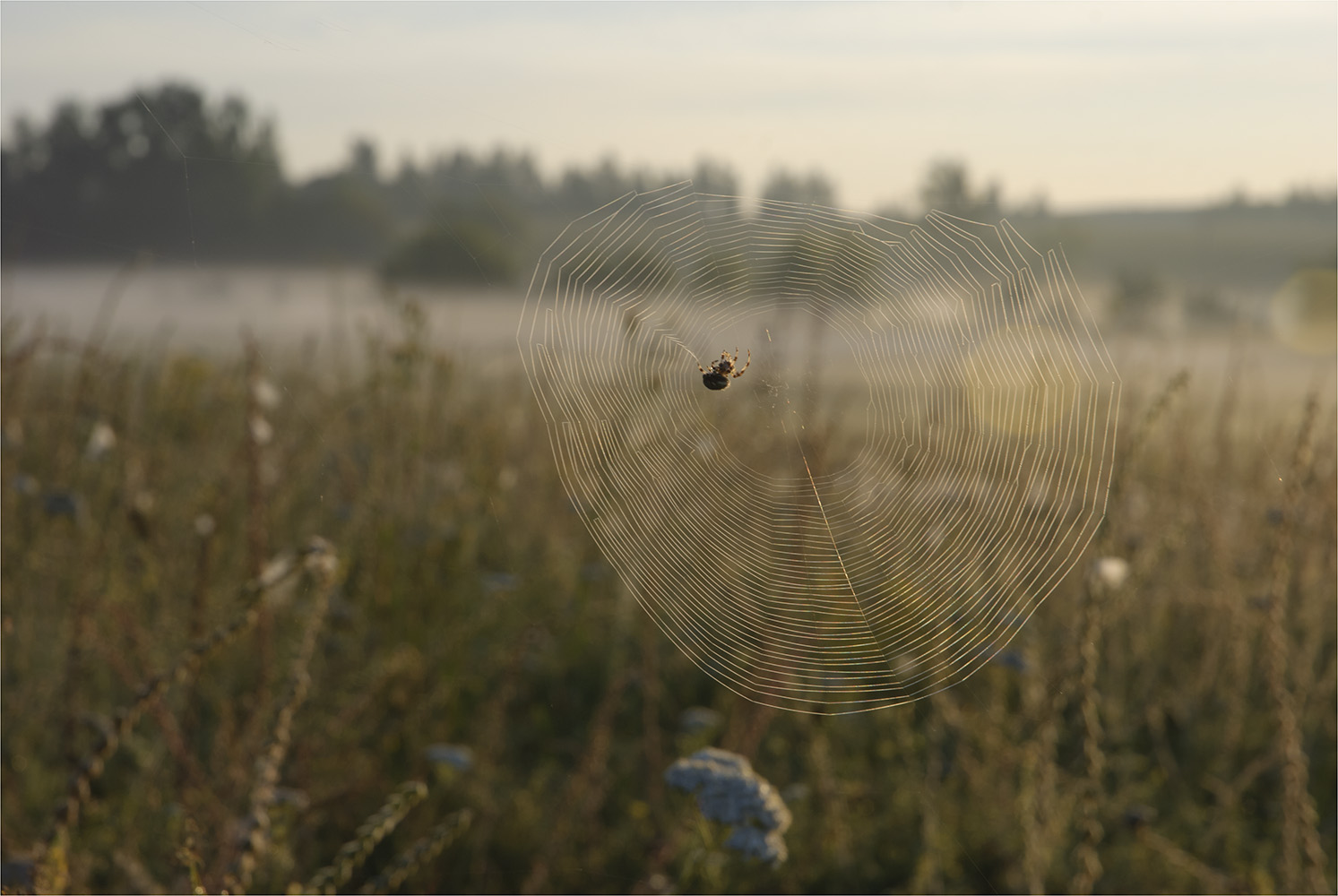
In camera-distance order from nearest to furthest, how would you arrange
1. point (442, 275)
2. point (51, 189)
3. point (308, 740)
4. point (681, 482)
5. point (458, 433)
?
point (308, 740) → point (681, 482) → point (442, 275) → point (458, 433) → point (51, 189)

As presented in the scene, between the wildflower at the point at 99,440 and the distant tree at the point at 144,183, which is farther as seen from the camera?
the wildflower at the point at 99,440

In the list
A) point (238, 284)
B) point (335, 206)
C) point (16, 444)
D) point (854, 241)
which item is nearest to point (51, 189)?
point (335, 206)

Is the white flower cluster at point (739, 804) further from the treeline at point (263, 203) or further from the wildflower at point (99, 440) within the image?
the wildflower at point (99, 440)

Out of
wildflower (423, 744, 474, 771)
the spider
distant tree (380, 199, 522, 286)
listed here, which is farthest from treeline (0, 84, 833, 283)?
wildflower (423, 744, 474, 771)

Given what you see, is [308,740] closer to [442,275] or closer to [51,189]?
[442,275]

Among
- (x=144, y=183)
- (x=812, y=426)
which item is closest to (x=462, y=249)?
(x=812, y=426)

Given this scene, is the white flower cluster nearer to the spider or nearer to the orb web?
the orb web

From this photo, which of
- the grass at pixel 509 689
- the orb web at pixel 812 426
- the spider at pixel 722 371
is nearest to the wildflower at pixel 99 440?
the grass at pixel 509 689
